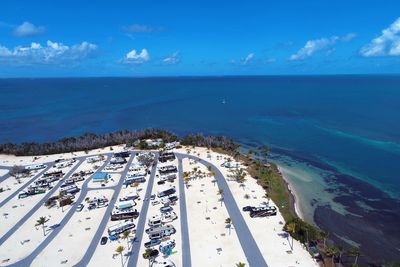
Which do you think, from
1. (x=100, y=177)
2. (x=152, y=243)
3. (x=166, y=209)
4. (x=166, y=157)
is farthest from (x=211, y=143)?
(x=152, y=243)

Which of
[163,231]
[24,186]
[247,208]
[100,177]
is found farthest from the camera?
[100,177]

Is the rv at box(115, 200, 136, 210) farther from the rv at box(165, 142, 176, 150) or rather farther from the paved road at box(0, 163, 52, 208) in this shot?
the rv at box(165, 142, 176, 150)

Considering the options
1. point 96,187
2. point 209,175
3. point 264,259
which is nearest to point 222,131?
point 209,175

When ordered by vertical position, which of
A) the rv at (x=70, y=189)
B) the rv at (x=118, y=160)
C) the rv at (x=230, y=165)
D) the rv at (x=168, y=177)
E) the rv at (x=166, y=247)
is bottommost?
the rv at (x=166, y=247)

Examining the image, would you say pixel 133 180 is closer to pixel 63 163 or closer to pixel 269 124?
pixel 63 163

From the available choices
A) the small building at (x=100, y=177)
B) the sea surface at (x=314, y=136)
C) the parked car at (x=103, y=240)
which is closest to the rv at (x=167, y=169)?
the small building at (x=100, y=177)

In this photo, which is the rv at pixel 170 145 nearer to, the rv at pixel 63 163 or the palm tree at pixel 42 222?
the rv at pixel 63 163

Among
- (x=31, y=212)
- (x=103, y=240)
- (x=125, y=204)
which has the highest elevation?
(x=125, y=204)
